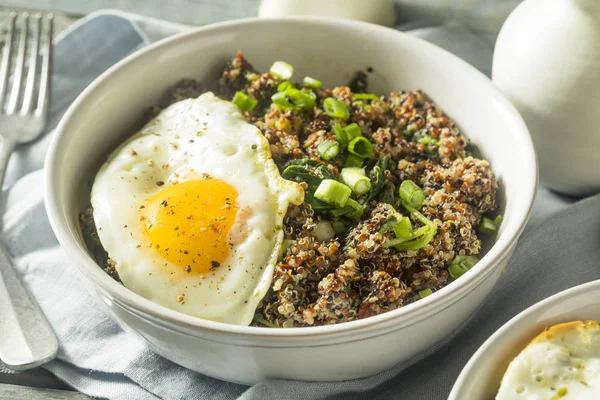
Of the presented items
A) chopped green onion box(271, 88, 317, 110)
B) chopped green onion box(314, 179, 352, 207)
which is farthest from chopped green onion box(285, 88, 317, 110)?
chopped green onion box(314, 179, 352, 207)

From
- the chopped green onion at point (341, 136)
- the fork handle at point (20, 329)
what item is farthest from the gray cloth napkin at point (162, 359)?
the chopped green onion at point (341, 136)

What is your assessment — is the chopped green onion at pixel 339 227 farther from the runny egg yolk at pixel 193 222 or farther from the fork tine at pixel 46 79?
the fork tine at pixel 46 79

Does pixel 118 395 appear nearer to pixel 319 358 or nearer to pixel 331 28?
pixel 319 358

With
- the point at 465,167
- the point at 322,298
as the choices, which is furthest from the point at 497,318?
the point at 322,298

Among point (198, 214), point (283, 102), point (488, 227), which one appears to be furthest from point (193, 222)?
point (488, 227)

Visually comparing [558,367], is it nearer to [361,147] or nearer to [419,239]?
[419,239]

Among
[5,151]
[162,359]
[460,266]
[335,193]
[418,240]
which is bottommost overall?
[162,359]
